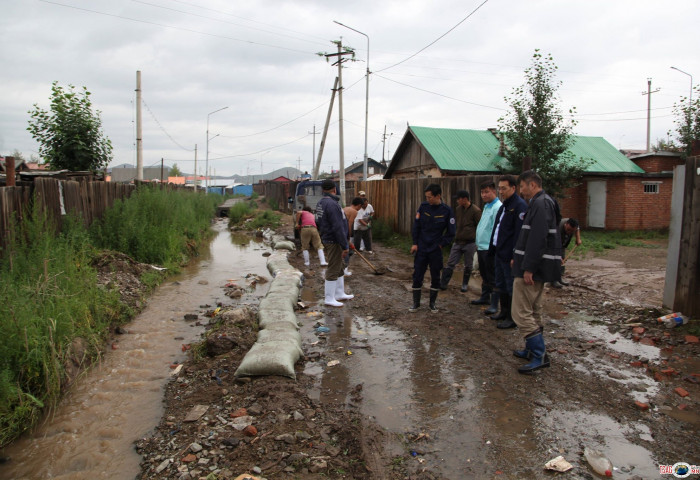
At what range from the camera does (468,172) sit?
16.6m

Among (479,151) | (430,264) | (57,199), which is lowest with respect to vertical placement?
(430,264)

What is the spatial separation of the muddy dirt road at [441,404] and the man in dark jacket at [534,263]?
1.05ft

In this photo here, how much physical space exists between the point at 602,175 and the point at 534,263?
1454 cm

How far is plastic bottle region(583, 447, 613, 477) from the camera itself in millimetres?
2676

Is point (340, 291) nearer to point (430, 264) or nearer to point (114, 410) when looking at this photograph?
point (430, 264)

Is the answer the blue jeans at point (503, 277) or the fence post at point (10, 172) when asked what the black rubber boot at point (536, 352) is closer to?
the blue jeans at point (503, 277)

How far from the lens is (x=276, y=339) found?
4.50 m

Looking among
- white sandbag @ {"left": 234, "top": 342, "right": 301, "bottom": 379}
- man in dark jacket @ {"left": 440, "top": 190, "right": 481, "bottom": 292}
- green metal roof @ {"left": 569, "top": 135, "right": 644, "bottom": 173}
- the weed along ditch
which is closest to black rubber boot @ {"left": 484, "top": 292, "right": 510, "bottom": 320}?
the weed along ditch

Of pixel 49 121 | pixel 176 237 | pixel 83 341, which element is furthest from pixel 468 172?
pixel 83 341

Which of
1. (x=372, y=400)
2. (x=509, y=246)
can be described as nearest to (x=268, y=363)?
(x=372, y=400)

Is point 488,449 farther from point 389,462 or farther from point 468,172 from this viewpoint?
point 468,172

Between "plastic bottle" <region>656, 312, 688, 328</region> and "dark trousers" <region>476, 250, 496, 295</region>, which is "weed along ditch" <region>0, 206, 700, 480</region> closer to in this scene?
"plastic bottle" <region>656, 312, 688, 328</region>

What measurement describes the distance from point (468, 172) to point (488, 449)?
1465 cm

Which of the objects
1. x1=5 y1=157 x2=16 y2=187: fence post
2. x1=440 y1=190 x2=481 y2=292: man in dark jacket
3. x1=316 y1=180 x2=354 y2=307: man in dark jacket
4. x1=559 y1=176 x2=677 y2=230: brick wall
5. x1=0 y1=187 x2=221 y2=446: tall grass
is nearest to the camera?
x1=0 y1=187 x2=221 y2=446: tall grass
